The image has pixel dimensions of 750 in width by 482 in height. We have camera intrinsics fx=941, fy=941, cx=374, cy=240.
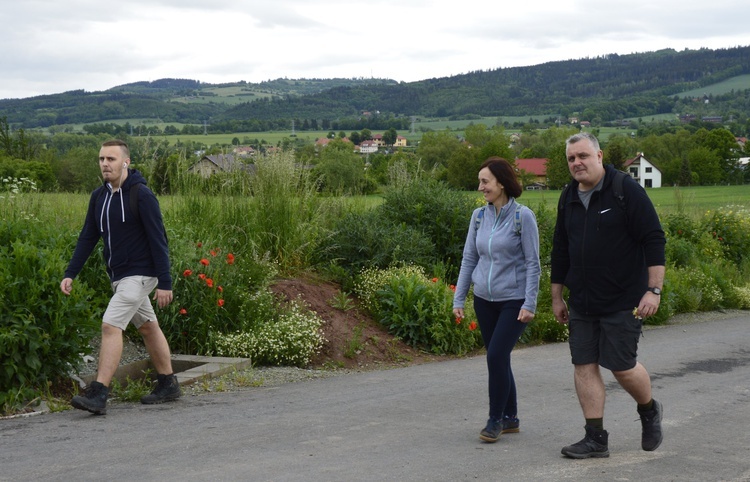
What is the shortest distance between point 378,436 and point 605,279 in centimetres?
208

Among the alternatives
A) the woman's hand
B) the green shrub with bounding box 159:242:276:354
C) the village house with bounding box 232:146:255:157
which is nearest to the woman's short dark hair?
the woman's hand

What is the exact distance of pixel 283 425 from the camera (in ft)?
24.1

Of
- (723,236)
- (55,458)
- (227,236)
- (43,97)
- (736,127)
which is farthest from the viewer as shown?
(736,127)

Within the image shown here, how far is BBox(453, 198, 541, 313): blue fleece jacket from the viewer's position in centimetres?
681

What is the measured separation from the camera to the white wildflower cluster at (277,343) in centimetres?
1024

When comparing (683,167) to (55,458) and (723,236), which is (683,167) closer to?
(723,236)

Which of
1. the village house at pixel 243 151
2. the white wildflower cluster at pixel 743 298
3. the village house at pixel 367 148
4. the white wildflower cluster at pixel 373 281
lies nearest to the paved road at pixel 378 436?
the white wildflower cluster at pixel 373 281

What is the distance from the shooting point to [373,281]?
1277 centimetres

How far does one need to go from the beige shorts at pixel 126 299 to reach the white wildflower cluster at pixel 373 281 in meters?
4.99

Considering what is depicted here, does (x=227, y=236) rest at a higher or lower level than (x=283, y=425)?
higher

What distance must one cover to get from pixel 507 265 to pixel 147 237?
302 centimetres

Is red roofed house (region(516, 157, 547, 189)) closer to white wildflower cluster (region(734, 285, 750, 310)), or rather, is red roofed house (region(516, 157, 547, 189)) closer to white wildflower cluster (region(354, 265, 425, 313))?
white wildflower cluster (region(734, 285, 750, 310))

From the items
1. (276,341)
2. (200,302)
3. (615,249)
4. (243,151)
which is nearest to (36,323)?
(200,302)

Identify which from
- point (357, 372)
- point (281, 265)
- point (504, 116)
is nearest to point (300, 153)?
point (281, 265)
